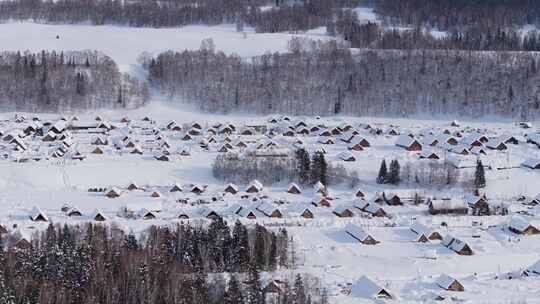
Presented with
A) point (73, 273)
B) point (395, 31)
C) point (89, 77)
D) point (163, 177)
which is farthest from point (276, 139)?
point (395, 31)

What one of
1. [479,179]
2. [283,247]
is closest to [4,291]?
[283,247]

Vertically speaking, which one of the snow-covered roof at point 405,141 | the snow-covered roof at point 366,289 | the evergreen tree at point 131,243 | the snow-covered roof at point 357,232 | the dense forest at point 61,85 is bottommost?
the snow-covered roof at point 366,289

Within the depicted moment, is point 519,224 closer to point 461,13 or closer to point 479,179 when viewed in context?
point 479,179

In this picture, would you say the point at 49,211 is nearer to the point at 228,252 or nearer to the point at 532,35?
the point at 228,252

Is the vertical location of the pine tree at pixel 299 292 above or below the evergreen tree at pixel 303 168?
below

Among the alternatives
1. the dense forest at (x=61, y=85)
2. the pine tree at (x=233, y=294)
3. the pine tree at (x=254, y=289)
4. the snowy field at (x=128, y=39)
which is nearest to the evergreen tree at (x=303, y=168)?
the pine tree at (x=254, y=289)

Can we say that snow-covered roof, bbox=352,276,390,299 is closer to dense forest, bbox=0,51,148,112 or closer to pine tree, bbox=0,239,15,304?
pine tree, bbox=0,239,15,304

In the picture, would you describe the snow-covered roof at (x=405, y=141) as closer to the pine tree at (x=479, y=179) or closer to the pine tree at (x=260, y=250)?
the pine tree at (x=479, y=179)
